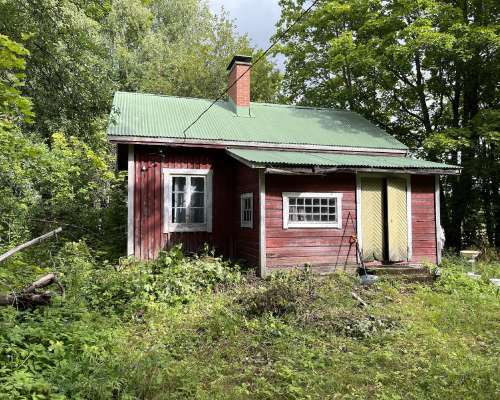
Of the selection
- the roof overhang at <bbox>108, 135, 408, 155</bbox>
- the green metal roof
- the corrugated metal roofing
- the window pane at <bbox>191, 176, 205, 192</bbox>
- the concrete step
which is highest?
the green metal roof

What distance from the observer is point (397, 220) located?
34.0 feet

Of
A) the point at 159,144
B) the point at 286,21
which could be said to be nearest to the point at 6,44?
the point at 159,144

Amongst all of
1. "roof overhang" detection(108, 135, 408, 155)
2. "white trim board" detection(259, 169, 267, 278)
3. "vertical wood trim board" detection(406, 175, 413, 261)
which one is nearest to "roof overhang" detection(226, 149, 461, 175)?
"roof overhang" detection(108, 135, 408, 155)

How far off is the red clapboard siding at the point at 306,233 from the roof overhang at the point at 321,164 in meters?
0.49

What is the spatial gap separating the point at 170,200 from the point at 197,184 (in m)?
0.94

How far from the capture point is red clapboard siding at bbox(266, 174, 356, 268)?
9.38 m

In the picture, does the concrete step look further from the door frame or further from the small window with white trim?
the small window with white trim

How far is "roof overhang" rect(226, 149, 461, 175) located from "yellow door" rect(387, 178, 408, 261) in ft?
1.83

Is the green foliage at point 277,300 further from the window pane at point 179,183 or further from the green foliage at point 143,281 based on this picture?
the window pane at point 179,183

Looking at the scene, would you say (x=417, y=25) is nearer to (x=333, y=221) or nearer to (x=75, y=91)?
(x=333, y=221)

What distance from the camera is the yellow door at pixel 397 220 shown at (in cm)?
1023

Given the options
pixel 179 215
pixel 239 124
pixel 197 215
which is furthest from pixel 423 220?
pixel 179 215

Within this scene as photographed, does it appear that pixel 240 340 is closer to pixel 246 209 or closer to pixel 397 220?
pixel 246 209

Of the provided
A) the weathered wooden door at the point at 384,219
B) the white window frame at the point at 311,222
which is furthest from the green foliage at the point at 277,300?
the weathered wooden door at the point at 384,219
